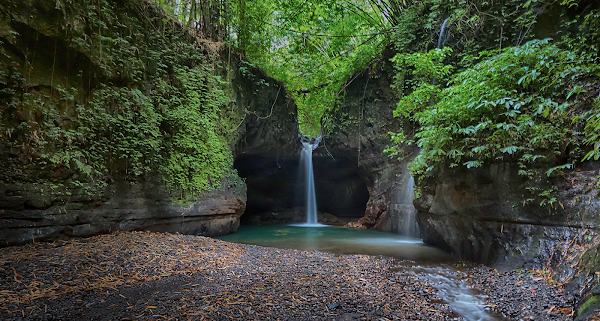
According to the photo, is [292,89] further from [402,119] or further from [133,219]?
[133,219]

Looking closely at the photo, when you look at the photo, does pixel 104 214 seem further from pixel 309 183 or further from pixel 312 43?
pixel 309 183

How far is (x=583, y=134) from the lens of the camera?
377cm

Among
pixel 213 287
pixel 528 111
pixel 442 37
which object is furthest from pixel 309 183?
pixel 213 287

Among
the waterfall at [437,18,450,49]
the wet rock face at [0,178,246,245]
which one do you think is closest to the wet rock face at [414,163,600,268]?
the waterfall at [437,18,450,49]

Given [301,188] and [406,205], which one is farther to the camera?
[301,188]

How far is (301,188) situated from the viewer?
15.8 m

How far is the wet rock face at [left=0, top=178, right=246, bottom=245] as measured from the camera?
4082mm

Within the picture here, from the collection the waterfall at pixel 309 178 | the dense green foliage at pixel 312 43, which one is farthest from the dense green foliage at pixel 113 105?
A: the waterfall at pixel 309 178

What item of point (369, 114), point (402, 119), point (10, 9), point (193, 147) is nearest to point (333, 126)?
point (369, 114)

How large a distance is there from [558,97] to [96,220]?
7.79 meters

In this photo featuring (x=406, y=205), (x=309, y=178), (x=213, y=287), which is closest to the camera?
(x=213, y=287)

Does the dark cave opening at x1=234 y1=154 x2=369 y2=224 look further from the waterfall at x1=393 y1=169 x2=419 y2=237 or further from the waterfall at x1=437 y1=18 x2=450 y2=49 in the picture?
the waterfall at x1=437 y1=18 x2=450 y2=49

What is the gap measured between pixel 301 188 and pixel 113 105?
11310 millimetres

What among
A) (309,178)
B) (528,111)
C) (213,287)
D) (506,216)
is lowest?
(213,287)
